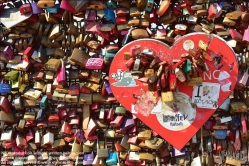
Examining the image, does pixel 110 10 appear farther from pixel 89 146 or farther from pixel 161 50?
pixel 89 146

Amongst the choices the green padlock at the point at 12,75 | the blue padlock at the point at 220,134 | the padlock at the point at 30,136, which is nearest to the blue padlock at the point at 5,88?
the green padlock at the point at 12,75

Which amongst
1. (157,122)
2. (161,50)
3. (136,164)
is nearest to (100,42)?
(161,50)

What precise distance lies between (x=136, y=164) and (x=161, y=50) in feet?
3.94

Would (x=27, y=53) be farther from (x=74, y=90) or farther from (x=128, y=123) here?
(x=128, y=123)

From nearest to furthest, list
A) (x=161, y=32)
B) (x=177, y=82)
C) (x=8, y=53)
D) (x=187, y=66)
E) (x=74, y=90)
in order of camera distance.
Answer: (x=187, y=66) → (x=177, y=82) → (x=161, y=32) → (x=74, y=90) → (x=8, y=53)

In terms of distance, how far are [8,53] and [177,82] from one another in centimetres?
175

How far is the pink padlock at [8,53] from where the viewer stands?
482 centimetres

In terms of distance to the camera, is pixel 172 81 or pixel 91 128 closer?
pixel 172 81

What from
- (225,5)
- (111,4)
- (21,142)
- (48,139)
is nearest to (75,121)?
(48,139)

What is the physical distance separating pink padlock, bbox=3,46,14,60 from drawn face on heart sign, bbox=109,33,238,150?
3.53ft

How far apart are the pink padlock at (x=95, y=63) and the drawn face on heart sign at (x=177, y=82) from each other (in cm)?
16

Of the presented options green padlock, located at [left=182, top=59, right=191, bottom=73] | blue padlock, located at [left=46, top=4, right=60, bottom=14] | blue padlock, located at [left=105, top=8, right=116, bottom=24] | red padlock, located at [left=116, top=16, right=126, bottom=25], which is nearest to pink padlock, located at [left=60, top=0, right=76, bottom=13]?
blue padlock, located at [left=46, top=4, right=60, bottom=14]

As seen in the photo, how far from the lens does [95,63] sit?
4.67 meters

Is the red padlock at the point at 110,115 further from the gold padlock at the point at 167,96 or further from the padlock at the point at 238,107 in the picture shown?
the padlock at the point at 238,107
